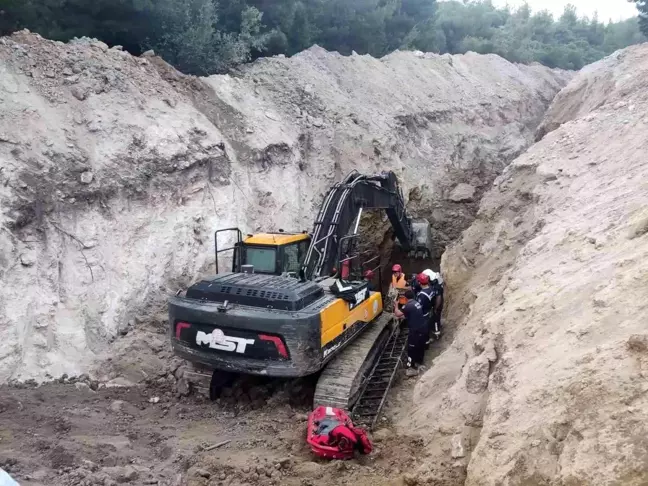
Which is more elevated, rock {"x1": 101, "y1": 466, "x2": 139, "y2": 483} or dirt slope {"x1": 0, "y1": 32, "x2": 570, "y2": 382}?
dirt slope {"x1": 0, "y1": 32, "x2": 570, "y2": 382}

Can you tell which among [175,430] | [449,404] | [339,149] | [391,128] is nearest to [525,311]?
[449,404]

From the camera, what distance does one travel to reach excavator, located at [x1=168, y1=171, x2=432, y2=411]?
6.96m

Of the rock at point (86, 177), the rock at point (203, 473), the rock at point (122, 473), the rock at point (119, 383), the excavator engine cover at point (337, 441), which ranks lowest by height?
the rock at point (119, 383)

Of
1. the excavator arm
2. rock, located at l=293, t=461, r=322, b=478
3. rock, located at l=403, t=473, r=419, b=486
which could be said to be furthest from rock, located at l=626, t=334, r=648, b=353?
the excavator arm

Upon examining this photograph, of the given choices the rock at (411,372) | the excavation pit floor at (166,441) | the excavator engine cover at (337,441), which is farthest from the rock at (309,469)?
the rock at (411,372)

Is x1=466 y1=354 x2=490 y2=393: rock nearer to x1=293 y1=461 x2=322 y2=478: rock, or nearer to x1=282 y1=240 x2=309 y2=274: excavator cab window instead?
x1=293 y1=461 x2=322 y2=478: rock

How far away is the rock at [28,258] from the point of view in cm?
788

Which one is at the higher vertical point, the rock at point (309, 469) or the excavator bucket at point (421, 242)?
the excavator bucket at point (421, 242)

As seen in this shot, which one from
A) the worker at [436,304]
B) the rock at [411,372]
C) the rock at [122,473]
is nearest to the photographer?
the rock at [122,473]

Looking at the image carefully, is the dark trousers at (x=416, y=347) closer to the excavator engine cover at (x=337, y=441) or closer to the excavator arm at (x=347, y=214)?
the excavator arm at (x=347, y=214)

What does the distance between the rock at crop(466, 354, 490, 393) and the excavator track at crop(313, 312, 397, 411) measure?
194 centimetres

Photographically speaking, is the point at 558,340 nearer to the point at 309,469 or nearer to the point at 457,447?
the point at 457,447

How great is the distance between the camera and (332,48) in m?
21.6

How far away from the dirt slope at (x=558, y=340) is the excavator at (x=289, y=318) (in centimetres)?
120
